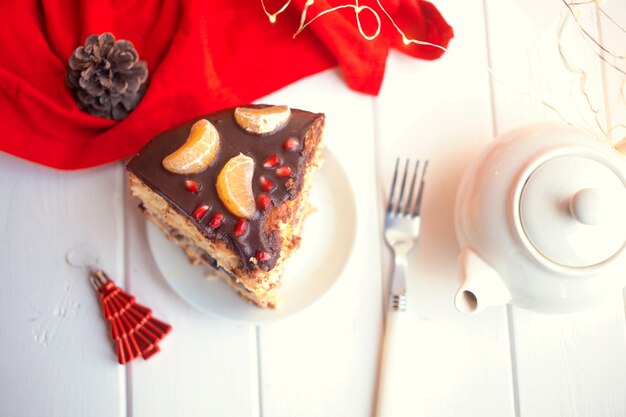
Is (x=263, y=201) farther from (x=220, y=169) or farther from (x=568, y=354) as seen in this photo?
(x=568, y=354)

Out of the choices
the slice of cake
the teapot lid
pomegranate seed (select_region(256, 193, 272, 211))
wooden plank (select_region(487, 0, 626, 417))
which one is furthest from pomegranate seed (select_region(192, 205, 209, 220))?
wooden plank (select_region(487, 0, 626, 417))

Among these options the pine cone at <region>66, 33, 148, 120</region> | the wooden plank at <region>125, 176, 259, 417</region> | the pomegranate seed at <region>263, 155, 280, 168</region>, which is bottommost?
the wooden plank at <region>125, 176, 259, 417</region>

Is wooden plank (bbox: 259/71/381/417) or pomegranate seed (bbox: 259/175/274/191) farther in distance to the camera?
wooden plank (bbox: 259/71/381/417)

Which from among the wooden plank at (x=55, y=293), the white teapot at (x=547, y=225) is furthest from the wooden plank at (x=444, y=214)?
the wooden plank at (x=55, y=293)

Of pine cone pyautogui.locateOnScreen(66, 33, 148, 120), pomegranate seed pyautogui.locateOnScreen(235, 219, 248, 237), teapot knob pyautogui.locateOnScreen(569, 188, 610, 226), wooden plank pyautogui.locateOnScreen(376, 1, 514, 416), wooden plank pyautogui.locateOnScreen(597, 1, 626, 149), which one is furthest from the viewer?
wooden plank pyautogui.locateOnScreen(597, 1, 626, 149)

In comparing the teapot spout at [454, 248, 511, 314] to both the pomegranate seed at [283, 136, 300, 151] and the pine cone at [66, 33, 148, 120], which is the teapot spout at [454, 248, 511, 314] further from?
the pine cone at [66, 33, 148, 120]

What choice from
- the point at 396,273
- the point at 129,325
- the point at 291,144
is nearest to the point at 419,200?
the point at 396,273
